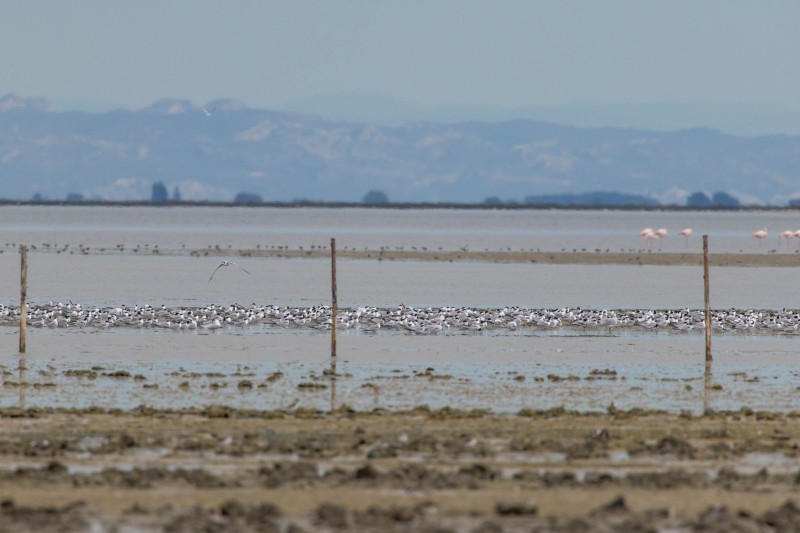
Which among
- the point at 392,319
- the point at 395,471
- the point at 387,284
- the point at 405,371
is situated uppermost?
the point at 387,284

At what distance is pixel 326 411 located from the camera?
68.0ft

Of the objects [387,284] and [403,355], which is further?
[387,284]

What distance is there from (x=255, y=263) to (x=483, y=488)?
54458mm

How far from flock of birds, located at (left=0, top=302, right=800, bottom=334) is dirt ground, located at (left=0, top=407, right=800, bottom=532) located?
15.3 metres

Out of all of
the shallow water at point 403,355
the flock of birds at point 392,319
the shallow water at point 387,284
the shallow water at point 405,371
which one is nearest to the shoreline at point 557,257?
the shallow water at point 387,284

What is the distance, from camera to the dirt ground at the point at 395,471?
12867 mm

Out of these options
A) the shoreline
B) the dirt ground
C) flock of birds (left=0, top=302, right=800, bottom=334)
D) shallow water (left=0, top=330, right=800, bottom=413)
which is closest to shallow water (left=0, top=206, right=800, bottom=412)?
shallow water (left=0, top=330, right=800, bottom=413)

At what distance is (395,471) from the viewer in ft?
49.5

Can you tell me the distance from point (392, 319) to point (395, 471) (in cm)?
2164

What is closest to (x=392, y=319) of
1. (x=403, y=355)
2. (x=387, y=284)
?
(x=403, y=355)

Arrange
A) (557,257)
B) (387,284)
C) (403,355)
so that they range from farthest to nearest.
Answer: (557,257) → (387,284) → (403,355)

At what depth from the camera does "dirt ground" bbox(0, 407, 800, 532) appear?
42.2 ft

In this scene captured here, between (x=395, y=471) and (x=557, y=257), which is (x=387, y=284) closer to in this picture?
(x=557, y=257)

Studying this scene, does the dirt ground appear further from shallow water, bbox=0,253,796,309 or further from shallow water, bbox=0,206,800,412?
shallow water, bbox=0,253,796,309
